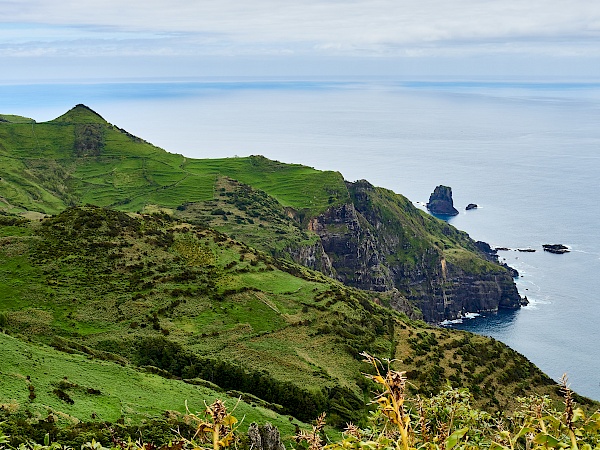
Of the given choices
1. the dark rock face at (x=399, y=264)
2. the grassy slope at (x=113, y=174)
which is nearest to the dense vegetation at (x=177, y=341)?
the grassy slope at (x=113, y=174)

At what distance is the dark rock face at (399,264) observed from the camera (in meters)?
160

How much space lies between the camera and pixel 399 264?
6949 inches

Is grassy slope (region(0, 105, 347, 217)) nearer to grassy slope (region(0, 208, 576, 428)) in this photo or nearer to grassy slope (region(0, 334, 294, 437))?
grassy slope (region(0, 208, 576, 428))

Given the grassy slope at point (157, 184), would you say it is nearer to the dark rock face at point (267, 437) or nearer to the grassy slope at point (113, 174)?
the grassy slope at point (113, 174)

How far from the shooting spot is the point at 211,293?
2781 inches

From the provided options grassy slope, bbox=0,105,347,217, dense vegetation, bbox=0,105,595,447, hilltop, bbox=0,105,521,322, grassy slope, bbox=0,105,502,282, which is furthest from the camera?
grassy slope, bbox=0,105,347,217

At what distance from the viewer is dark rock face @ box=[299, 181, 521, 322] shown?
16050 cm

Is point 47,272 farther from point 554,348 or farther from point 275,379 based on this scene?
point 554,348

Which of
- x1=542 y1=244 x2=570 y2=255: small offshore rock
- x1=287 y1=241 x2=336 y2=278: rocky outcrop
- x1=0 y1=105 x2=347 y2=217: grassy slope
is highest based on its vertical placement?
x1=0 y1=105 x2=347 y2=217: grassy slope

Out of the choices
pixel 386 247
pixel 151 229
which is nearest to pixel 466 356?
pixel 151 229

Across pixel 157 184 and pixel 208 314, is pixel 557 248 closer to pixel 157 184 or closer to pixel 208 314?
pixel 157 184

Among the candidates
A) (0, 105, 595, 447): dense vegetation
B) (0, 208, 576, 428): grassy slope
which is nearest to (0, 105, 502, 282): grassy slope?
(0, 105, 595, 447): dense vegetation

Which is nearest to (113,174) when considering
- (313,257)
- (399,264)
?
(313,257)

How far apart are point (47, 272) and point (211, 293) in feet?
63.2
